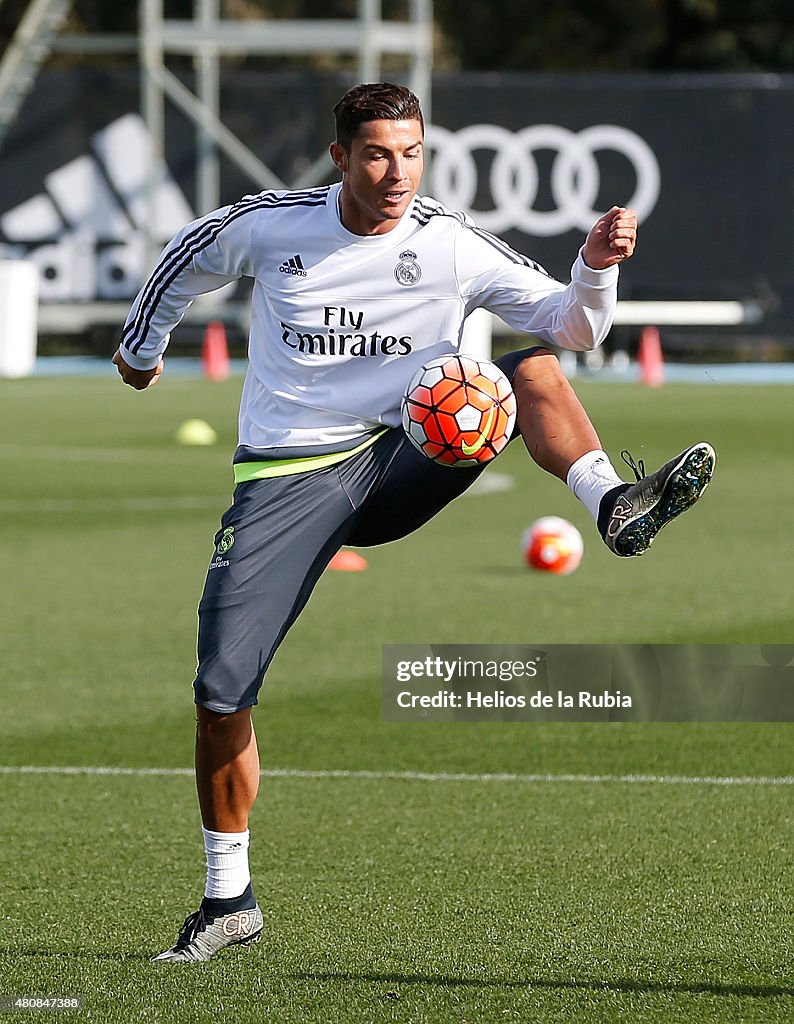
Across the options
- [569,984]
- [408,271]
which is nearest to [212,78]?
[408,271]

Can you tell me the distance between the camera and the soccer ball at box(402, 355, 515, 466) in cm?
555

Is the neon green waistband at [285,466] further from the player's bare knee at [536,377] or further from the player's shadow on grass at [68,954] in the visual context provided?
the player's shadow on grass at [68,954]

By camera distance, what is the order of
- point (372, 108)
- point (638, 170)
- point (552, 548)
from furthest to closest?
point (638, 170)
point (552, 548)
point (372, 108)

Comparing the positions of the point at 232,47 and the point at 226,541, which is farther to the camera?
the point at 232,47

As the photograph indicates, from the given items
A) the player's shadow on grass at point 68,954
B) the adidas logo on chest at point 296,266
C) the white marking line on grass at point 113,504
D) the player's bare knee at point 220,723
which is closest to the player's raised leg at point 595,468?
the adidas logo on chest at point 296,266

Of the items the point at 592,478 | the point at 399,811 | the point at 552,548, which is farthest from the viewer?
the point at 552,548

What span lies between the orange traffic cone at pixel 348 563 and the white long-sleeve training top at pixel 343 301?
7241mm

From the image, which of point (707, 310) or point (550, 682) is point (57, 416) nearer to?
point (707, 310)

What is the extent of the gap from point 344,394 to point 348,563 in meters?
7.49

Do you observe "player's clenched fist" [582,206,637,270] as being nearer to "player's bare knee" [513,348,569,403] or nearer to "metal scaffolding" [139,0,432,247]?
"player's bare knee" [513,348,569,403]

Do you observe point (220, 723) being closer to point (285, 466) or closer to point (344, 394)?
point (285, 466)

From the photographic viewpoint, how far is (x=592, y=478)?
18.7 ft

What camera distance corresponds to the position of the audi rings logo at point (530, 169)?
2931 centimetres

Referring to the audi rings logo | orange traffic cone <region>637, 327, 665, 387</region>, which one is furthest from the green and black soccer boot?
the audi rings logo
